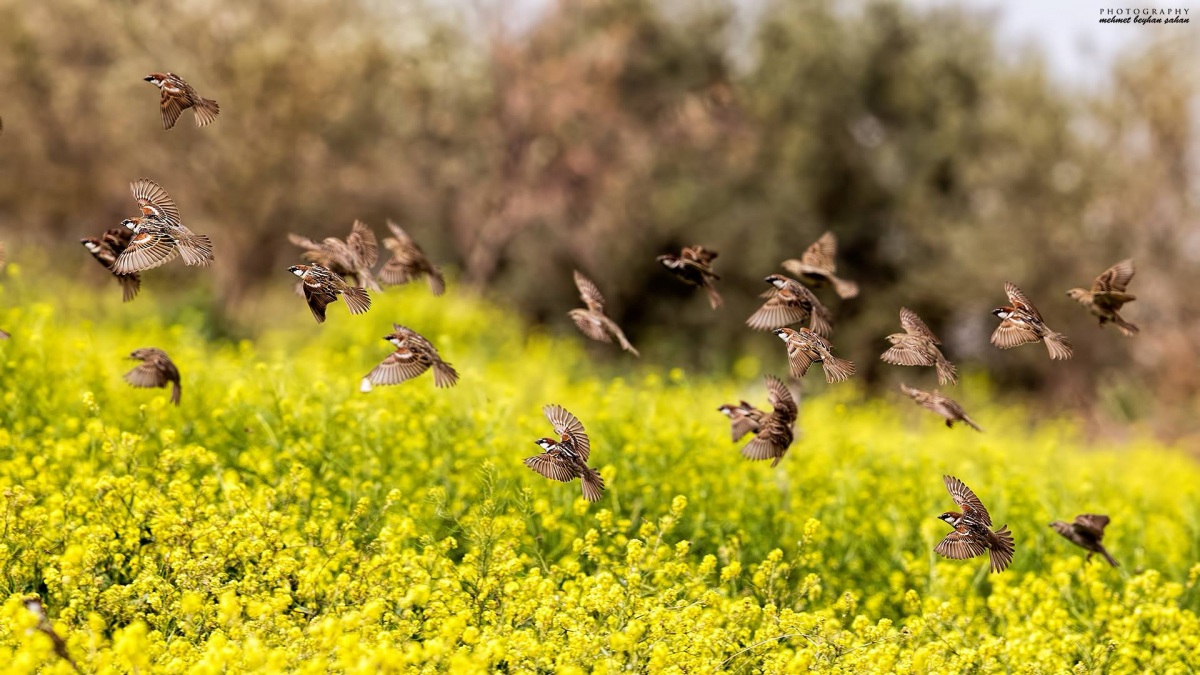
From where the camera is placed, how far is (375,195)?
2383cm

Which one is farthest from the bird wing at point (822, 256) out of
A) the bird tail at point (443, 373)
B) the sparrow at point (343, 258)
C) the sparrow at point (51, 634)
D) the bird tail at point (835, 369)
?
the sparrow at point (51, 634)

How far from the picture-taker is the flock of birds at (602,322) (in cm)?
455

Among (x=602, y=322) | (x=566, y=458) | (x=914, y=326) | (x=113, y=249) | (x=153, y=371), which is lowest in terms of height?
(x=566, y=458)

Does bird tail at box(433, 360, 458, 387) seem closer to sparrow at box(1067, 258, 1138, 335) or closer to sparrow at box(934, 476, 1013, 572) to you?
sparrow at box(934, 476, 1013, 572)

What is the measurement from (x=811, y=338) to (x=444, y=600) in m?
1.96

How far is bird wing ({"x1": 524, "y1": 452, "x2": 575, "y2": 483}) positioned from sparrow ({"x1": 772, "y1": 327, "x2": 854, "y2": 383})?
1.04 metres

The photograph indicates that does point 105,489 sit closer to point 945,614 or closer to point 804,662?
point 804,662

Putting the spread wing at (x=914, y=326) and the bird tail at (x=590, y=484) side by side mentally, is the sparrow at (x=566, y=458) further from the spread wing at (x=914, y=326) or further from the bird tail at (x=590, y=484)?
the spread wing at (x=914, y=326)

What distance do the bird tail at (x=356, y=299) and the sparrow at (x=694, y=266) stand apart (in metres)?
1.46

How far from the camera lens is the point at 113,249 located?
528cm

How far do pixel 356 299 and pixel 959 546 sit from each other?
268 centimetres

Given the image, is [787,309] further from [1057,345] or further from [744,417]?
[1057,345]

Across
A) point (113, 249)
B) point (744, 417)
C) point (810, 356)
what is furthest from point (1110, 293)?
point (113, 249)

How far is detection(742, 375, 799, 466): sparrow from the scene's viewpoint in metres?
5.17
